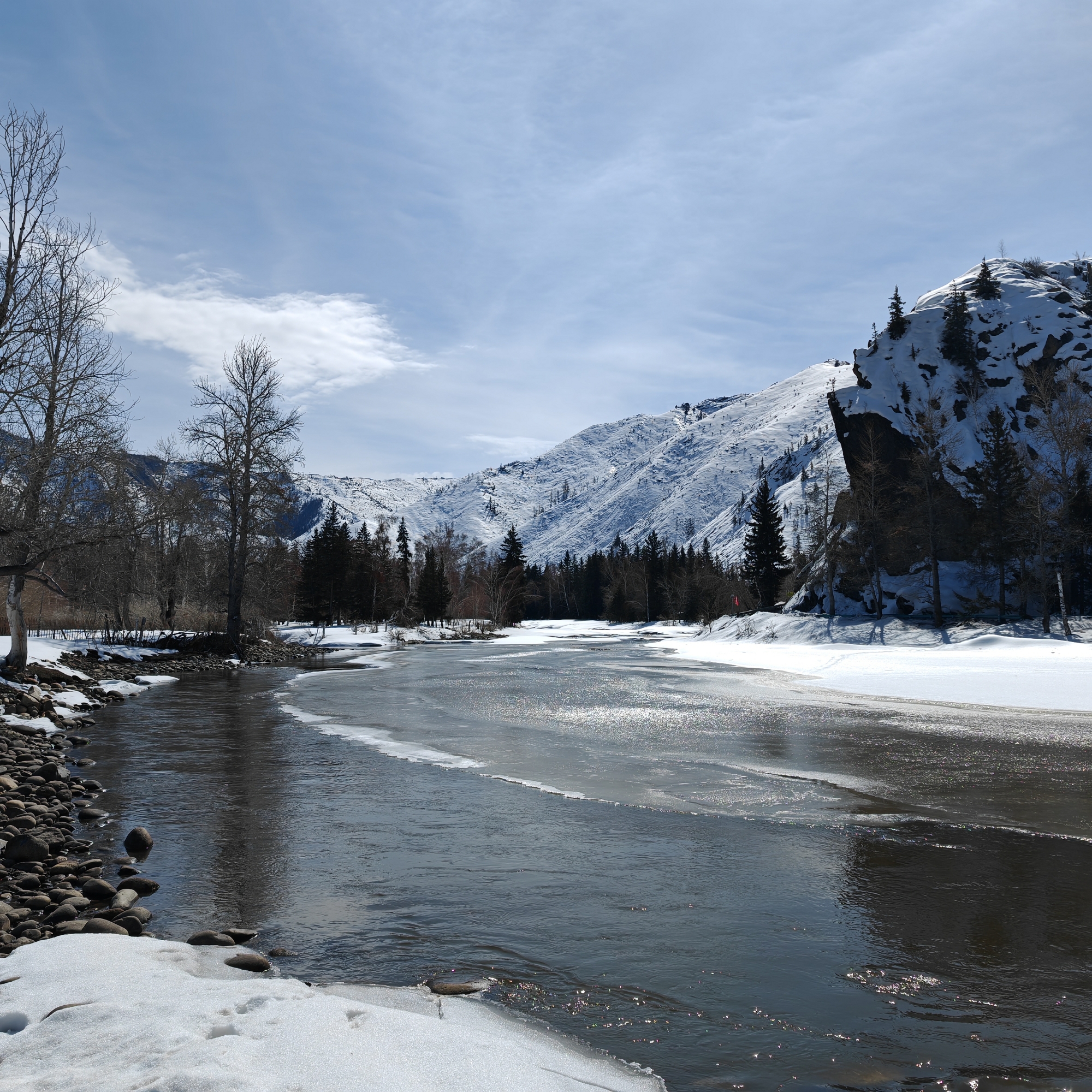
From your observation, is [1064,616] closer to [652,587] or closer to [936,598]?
[936,598]

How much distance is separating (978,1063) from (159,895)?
678 cm

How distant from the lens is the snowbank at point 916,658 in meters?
23.8

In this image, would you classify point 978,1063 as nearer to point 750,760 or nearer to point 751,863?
point 751,863

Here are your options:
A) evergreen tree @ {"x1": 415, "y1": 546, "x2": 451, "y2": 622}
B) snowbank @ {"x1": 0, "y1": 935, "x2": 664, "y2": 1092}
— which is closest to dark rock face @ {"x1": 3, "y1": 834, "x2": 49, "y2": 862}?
snowbank @ {"x1": 0, "y1": 935, "x2": 664, "y2": 1092}

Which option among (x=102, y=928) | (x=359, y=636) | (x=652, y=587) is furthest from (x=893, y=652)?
(x=652, y=587)

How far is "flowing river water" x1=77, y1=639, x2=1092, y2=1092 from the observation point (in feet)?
16.0

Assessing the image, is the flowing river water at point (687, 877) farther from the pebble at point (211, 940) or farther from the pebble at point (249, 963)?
the pebble at point (211, 940)

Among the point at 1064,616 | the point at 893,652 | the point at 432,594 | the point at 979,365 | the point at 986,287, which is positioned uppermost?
the point at 986,287

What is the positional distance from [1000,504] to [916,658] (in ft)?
74.8

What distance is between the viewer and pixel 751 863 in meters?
8.18

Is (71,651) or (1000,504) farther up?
(1000,504)

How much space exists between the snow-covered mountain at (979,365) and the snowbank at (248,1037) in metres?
61.9

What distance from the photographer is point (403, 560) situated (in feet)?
318

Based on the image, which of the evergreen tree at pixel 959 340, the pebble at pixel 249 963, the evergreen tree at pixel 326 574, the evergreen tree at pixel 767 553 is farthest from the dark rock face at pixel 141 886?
the evergreen tree at pixel 959 340
